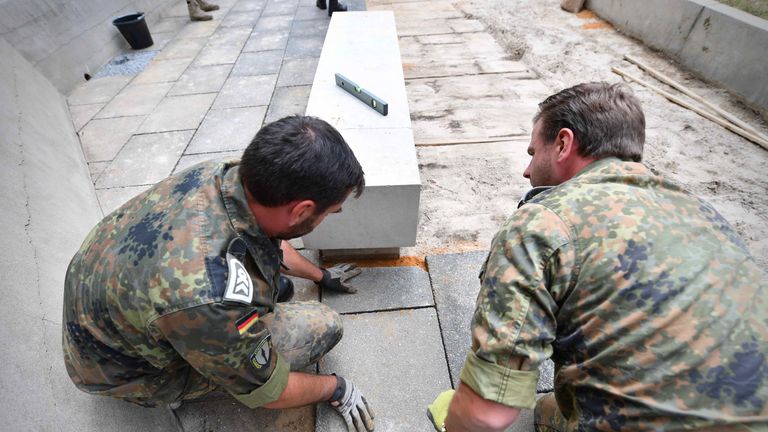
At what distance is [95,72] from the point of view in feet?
16.6

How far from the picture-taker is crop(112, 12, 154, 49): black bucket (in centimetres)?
541

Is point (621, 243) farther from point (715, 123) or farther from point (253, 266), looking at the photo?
point (715, 123)

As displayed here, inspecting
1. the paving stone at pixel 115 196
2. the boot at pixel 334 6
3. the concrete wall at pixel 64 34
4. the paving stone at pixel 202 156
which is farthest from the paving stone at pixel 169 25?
the paving stone at pixel 115 196

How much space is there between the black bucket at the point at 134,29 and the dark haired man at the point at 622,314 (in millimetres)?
6655

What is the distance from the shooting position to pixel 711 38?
4.33m

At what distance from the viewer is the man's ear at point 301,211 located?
1.24 metres

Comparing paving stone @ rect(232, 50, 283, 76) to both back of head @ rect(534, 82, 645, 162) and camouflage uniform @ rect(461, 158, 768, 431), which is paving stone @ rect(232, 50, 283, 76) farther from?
camouflage uniform @ rect(461, 158, 768, 431)

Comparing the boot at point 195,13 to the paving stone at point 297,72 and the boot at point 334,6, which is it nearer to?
the boot at point 334,6

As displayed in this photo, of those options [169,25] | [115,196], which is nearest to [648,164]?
[115,196]

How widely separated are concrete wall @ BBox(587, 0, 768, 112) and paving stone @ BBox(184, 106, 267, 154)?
17.4ft

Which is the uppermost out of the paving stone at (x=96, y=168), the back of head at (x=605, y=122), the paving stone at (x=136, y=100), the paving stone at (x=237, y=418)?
the back of head at (x=605, y=122)

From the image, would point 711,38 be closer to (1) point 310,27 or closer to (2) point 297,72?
(2) point 297,72

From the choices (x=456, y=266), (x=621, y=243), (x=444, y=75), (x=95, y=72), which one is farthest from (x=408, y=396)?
(x=95, y=72)

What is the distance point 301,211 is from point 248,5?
8033 millimetres
